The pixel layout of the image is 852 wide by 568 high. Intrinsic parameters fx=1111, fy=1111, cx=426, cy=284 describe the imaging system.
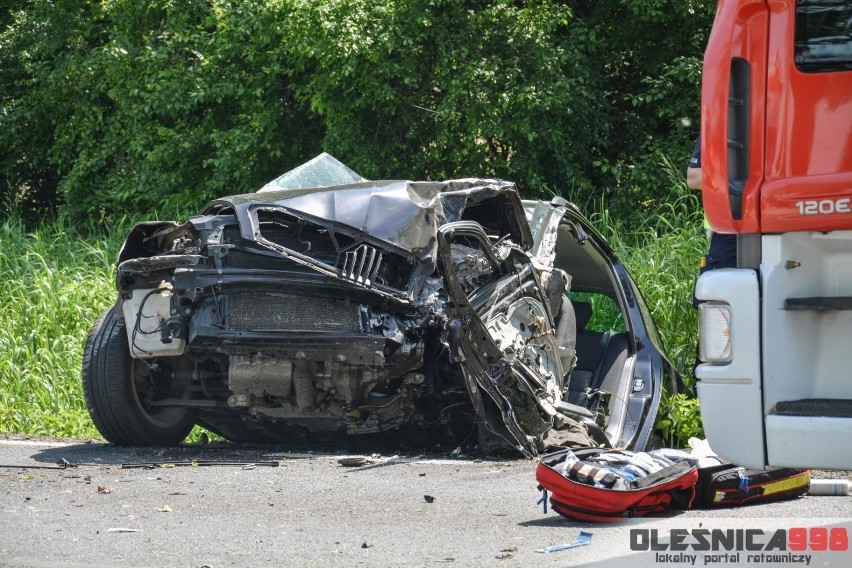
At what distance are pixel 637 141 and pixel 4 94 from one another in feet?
28.7

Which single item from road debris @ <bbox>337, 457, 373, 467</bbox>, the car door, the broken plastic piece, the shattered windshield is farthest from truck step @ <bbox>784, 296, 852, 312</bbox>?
the shattered windshield

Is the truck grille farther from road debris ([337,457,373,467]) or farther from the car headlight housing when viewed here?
the car headlight housing

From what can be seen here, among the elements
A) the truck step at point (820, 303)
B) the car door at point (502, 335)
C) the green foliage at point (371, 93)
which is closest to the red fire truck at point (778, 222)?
the truck step at point (820, 303)

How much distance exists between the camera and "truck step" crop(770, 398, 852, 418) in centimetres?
323

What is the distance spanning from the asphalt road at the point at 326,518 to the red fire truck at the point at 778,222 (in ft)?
2.29

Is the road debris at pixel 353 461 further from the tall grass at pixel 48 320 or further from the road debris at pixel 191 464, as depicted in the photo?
the tall grass at pixel 48 320

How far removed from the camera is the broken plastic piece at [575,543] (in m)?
3.98

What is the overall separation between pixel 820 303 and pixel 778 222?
28 centimetres

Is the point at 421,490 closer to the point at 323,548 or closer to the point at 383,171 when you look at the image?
the point at 323,548

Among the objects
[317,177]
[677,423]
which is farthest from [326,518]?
[677,423]

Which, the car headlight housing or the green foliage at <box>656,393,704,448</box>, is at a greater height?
the car headlight housing

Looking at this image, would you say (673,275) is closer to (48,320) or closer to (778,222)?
(48,320)

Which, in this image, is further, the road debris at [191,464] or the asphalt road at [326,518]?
the road debris at [191,464]

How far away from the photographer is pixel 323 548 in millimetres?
4031
